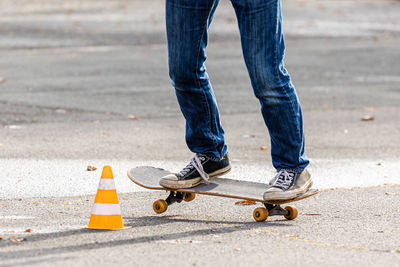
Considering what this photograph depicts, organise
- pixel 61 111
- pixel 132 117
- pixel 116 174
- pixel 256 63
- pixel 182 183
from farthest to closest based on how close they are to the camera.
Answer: pixel 61 111 < pixel 132 117 < pixel 116 174 < pixel 182 183 < pixel 256 63

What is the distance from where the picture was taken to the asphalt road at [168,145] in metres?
4.09

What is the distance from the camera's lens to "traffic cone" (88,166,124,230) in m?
4.39

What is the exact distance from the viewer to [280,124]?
4.74 meters

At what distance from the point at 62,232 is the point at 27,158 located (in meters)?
2.59

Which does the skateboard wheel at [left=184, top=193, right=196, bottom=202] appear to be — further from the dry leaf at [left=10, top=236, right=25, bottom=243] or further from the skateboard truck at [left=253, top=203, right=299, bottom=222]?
the dry leaf at [left=10, top=236, right=25, bottom=243]

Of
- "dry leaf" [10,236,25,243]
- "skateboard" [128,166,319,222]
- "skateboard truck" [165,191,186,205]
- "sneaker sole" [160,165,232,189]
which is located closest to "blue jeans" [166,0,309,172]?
"skateboard" [128,166,319,222]

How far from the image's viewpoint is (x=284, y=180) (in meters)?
4.73

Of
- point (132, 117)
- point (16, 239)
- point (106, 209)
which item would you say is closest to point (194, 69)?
point (106, 209)

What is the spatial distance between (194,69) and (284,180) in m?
0.84

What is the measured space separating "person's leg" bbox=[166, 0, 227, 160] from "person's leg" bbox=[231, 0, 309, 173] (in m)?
0.24

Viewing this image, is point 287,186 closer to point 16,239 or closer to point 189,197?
point 189,197

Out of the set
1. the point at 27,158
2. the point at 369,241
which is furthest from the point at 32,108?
the point at 369,241

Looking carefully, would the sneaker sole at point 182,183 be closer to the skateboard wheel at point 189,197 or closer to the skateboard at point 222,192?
the skateboard at point 222,192

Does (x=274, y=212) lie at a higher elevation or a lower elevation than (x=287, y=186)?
lower
